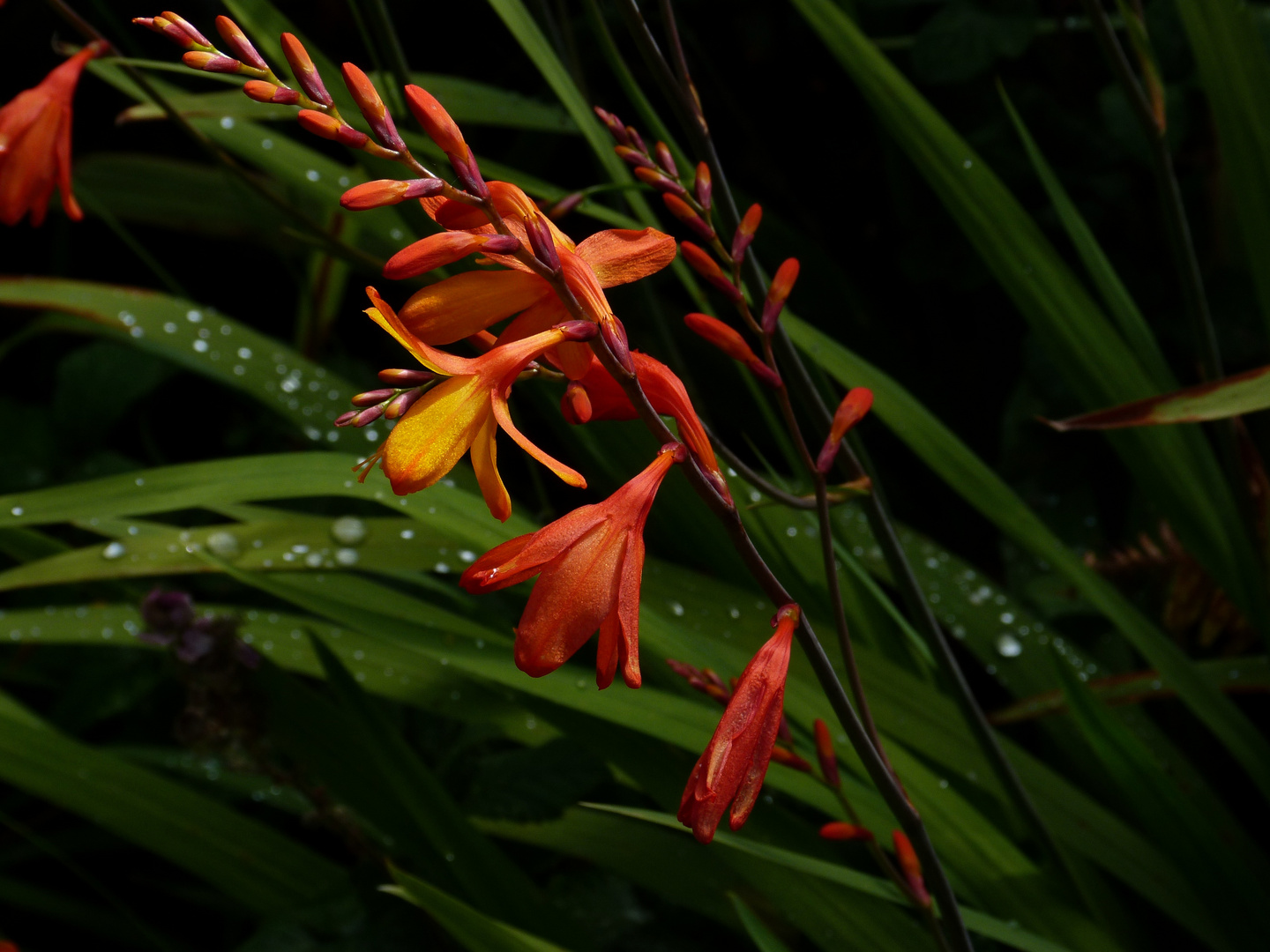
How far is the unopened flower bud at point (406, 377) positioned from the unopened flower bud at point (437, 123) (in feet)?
0.29

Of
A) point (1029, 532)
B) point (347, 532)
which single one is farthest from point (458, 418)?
point (1029, 532)

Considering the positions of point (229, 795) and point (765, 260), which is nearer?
point (229, 795)

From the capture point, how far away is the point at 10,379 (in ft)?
6.69

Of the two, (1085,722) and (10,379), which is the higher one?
(10,379)

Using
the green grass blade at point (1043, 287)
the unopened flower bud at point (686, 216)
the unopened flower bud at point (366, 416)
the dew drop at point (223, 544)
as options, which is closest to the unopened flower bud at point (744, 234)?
the unopened flower bud at point (686, 216)

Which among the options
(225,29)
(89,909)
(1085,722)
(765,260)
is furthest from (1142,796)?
(89,909)

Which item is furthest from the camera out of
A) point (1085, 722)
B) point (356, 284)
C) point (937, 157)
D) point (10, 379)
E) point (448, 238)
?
point (10, 379)

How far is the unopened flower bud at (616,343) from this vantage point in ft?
1.25

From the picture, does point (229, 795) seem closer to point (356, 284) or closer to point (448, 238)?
point (356, 284)

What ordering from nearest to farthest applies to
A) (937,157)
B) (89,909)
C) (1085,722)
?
(1085,722) → (937,157) → (89,909)

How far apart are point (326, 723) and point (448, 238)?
26.0 inches

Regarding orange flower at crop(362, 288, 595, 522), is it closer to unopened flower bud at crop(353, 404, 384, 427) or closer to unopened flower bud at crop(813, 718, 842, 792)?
unopened flower bud at crop(353, 404, 384, 427)

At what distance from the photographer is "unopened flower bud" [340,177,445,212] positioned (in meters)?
0.37

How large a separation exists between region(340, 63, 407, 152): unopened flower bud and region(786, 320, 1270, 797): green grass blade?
0.53m
